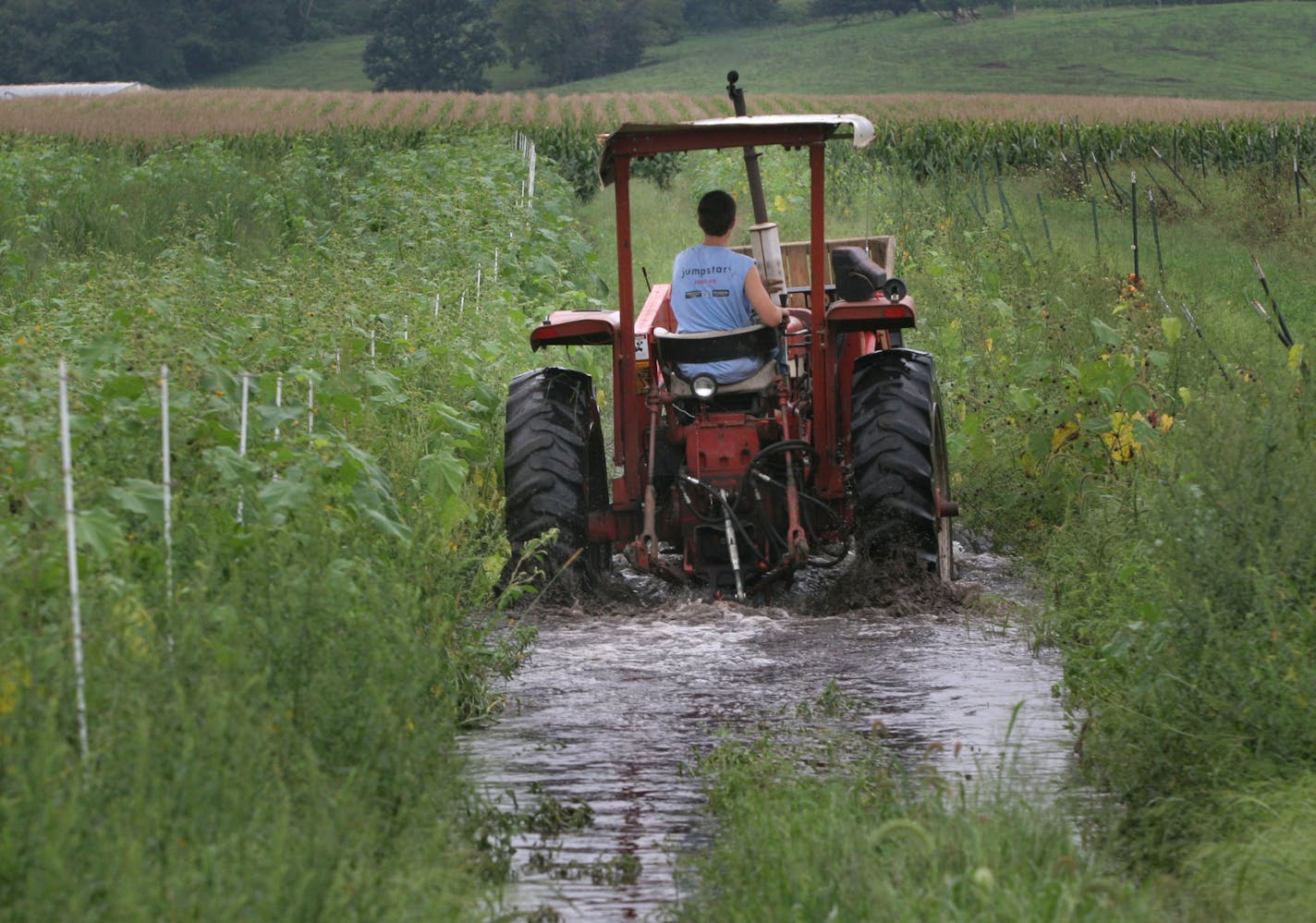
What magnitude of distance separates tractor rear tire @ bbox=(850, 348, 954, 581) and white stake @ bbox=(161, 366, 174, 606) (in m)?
3.41

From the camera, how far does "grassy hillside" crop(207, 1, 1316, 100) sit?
6556cm

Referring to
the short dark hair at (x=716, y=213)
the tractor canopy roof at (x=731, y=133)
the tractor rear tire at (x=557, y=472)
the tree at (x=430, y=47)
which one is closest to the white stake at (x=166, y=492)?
the tractor rear tire at (x=557, y=472)

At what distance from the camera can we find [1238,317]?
49.1 ft

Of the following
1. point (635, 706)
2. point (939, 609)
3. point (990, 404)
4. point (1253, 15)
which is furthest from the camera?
point (1253, 15)

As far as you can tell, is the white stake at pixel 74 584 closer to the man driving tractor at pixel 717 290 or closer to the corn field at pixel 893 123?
the man driving tractor at pixel 717 290

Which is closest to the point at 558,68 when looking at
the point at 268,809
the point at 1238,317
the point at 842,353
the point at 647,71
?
the point at 647,71

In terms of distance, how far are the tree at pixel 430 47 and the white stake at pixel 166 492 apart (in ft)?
236

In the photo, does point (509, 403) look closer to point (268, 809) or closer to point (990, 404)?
point (990, 404)

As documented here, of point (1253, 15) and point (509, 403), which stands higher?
point (1253, 15)

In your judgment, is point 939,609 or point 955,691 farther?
point 939,609

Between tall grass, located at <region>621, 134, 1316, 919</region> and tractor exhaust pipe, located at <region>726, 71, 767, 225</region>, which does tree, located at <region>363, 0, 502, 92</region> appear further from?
tractor exhaust pipe, located at <region>726, 71, 767, 225</region>

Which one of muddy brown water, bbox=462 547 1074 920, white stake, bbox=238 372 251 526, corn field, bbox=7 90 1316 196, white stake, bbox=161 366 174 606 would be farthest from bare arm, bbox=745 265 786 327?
corn field, bbox=7 90 1316 196

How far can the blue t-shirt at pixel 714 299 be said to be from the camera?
26.7 ft

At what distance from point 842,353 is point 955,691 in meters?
2.64
